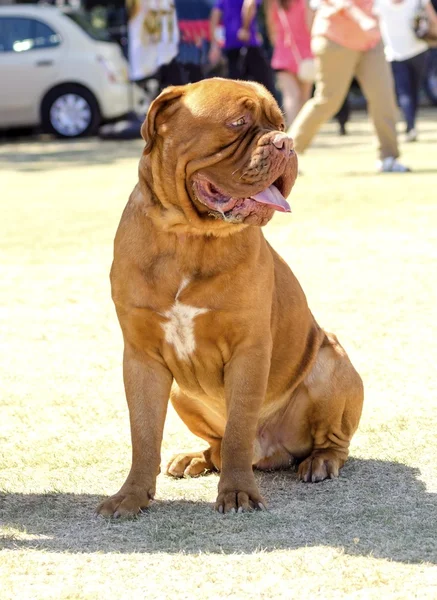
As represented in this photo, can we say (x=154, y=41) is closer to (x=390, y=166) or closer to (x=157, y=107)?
(x=390, y=166)

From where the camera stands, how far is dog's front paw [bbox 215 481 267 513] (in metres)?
3.73

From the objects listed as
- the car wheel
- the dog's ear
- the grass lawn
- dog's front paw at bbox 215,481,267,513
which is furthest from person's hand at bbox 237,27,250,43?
dog's front paw at bbox 215,481,267,513

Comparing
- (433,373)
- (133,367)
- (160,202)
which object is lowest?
(433,373)

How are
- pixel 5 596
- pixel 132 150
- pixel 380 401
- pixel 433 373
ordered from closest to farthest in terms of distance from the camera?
pixel 5 596
pixel 380 401
pixel 433 373
pixel 132 150

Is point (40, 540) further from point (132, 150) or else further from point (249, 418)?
point (132, 150)

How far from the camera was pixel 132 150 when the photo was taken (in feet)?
53.7

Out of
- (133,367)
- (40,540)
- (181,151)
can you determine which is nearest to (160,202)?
(181,151)

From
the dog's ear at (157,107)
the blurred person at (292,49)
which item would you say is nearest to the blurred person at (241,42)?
the blurred person at (292,49)

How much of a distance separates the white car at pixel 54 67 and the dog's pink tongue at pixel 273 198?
1421 centimetres

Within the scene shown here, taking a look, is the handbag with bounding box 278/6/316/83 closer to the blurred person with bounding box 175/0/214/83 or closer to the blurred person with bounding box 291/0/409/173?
the blurred person with bounding box 291/0/409/173

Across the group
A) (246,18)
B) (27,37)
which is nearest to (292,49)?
(246,18)

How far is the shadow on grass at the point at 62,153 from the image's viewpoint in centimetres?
1509

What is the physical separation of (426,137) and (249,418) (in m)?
13.3

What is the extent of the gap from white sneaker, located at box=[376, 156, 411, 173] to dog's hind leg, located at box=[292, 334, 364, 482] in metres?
8.09
